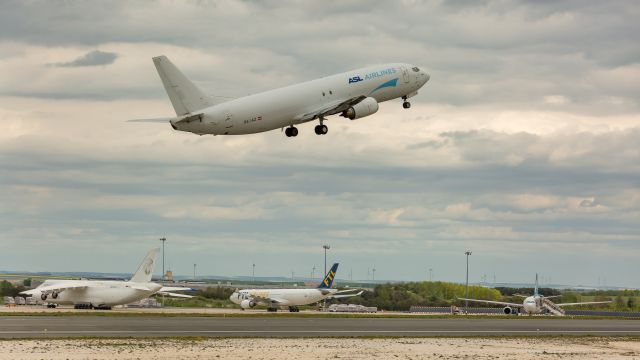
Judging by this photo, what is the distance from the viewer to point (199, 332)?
73.8 m

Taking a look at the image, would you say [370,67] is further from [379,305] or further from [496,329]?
[379,305]

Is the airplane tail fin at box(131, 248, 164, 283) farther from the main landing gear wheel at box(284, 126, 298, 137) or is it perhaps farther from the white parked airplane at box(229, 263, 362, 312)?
the main landing gear wheel at box(284, 126, 298, 137)

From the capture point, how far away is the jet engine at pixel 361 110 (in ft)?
269

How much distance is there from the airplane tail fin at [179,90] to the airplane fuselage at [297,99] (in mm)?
1009

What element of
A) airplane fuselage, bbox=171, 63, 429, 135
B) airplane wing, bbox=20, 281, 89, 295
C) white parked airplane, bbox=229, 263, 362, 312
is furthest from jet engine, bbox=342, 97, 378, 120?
white parked airplane, bbox=229, 263, 362, 312

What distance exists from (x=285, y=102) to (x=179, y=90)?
826 cm

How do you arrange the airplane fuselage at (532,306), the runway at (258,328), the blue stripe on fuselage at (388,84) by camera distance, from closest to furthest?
the runway at (258,328) → the blue stripe on fuselage at (388,84) → the airplane fuselage at (532,306)

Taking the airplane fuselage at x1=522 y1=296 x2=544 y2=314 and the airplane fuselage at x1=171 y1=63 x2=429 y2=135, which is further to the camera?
the airplane fuselage at x1=522 y1=296 x2=544 y2=314

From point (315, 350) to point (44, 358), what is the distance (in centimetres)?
1579

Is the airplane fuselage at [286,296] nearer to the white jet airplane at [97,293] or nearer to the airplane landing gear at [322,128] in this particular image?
the white jet airplane at [97,293]

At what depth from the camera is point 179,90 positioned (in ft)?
246

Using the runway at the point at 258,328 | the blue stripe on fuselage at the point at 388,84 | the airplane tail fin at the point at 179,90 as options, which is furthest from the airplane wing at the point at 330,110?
the runway at the point at 258,328

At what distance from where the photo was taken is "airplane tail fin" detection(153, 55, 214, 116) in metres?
74.8

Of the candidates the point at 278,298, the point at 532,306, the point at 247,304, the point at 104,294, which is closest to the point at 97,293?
the point at 104,294
